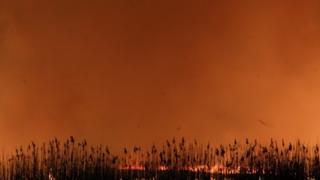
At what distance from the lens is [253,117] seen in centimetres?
651

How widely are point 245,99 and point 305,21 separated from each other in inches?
33.3

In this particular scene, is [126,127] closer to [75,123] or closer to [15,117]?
[75,123]

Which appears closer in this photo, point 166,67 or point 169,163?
point 169,163

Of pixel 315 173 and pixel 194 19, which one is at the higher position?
pixel 194 19

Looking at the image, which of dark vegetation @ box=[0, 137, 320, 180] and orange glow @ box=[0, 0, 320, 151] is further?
orange glow @ box=[0, 0, 320, 151]

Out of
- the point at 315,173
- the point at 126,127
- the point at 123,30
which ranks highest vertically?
the point at 123,30

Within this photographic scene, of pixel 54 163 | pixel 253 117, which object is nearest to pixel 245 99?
pixel 253 117

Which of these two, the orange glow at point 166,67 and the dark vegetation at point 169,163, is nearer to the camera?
the dark vegetation at point 169,163

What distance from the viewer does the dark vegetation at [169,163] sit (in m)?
5.58

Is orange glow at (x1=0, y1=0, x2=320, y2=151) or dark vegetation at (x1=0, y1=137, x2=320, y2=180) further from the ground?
orange glow at (x1=0, y1=0, x2=320, y2=151)

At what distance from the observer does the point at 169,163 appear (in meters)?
5.73

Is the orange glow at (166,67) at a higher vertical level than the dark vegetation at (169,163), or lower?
higher

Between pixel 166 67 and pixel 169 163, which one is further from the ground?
pixel 166 67

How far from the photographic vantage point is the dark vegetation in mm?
5582
